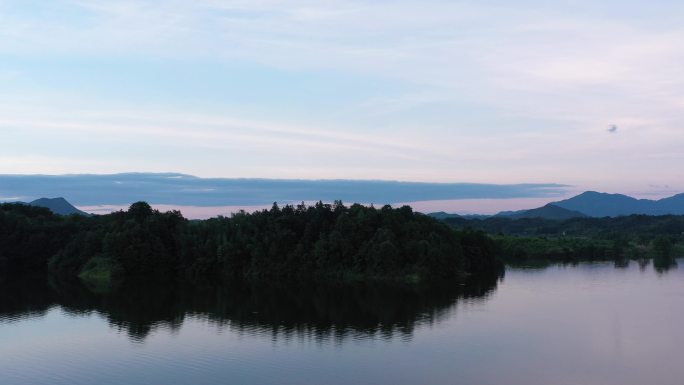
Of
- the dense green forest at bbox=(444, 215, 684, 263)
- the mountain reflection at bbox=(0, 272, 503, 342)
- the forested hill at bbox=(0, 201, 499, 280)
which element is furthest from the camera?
the dense green forest at bbox=(444, 215, 684, 263)

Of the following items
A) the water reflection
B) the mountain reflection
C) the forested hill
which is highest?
the forested hill

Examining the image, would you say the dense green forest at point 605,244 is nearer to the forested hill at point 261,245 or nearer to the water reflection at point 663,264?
the water reflection at point 663,264

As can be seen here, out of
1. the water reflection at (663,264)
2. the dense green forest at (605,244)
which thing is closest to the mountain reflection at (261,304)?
the water reflection at (663,264)

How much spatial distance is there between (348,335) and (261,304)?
12510 millimetres

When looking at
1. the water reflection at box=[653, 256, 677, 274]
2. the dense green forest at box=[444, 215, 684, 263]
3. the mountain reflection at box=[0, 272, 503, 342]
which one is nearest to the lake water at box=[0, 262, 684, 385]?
the mountain reflection at box=[0, 272, 503, 342]

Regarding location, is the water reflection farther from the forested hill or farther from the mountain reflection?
the mountain reflection

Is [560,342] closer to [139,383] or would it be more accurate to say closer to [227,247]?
[139,383]

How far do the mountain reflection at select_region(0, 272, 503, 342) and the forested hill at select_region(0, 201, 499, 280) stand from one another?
13.9 feet

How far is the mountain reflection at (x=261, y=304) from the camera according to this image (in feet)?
112

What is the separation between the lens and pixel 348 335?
31.3 meters

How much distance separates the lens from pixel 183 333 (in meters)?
32.4

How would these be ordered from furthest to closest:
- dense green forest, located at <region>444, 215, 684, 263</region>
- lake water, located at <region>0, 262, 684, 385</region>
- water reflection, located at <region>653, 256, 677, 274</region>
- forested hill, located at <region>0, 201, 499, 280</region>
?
dense green forest, located at <region>444, 215, 684, 263</region>
water reflection, located at <region>653, 256, 677, 274</region>
forested hill, located at <region>0, 201, 499, 280</region>
lake water, located at <region>0, 262, 684, 385</region>

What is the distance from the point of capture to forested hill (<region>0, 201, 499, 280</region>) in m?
57.2

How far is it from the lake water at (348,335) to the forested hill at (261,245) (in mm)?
6694
